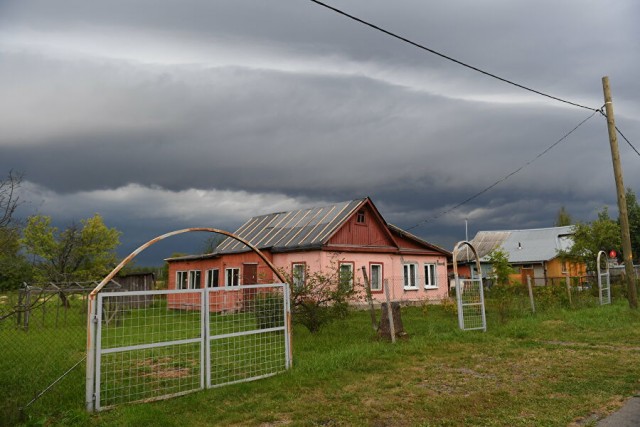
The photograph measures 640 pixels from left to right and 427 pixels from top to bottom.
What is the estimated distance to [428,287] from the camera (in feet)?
96.9

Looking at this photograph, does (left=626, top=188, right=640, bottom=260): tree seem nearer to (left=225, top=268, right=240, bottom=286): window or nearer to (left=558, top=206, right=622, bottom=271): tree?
(left=558, top=206, right=622, bottom=271): tree

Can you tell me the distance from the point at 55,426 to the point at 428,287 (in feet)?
82.5

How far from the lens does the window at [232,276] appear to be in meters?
26.6

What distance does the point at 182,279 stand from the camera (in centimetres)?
3086

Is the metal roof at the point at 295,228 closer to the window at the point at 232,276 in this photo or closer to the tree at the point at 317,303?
the window at the point at 232,276

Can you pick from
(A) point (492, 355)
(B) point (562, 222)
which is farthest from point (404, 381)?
(B) point (562, 222)

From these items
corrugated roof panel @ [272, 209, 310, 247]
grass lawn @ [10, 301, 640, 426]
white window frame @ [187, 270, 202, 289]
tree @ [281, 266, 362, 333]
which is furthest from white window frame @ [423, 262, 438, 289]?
grass lawn @ [10, 301, 640, 426]

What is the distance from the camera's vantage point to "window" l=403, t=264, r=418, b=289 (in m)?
28.6

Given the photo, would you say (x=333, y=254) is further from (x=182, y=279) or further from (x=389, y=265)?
(x=182, y=279)

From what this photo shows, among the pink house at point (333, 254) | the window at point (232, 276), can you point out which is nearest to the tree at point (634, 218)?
the pink house at point (333, 254)

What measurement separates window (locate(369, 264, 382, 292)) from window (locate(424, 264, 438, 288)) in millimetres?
4185

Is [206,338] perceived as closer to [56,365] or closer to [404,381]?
[404,381]

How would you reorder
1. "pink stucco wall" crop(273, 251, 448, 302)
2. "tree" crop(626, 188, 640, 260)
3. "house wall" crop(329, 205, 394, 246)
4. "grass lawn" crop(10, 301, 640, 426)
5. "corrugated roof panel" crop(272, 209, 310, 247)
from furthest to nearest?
1. "tree" crop(626, 188, 640, 260)
2. "corrugated roof panel" crop(272, 209, 310, 247)
3. "house wall" crop(329, 205, 394, 246)
4. "pink stucco wall" crop(273, 251, 448, 302)
5. "grass lawn" crop(10, 301, 640, 426)

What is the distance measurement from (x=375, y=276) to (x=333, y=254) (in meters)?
3.50
